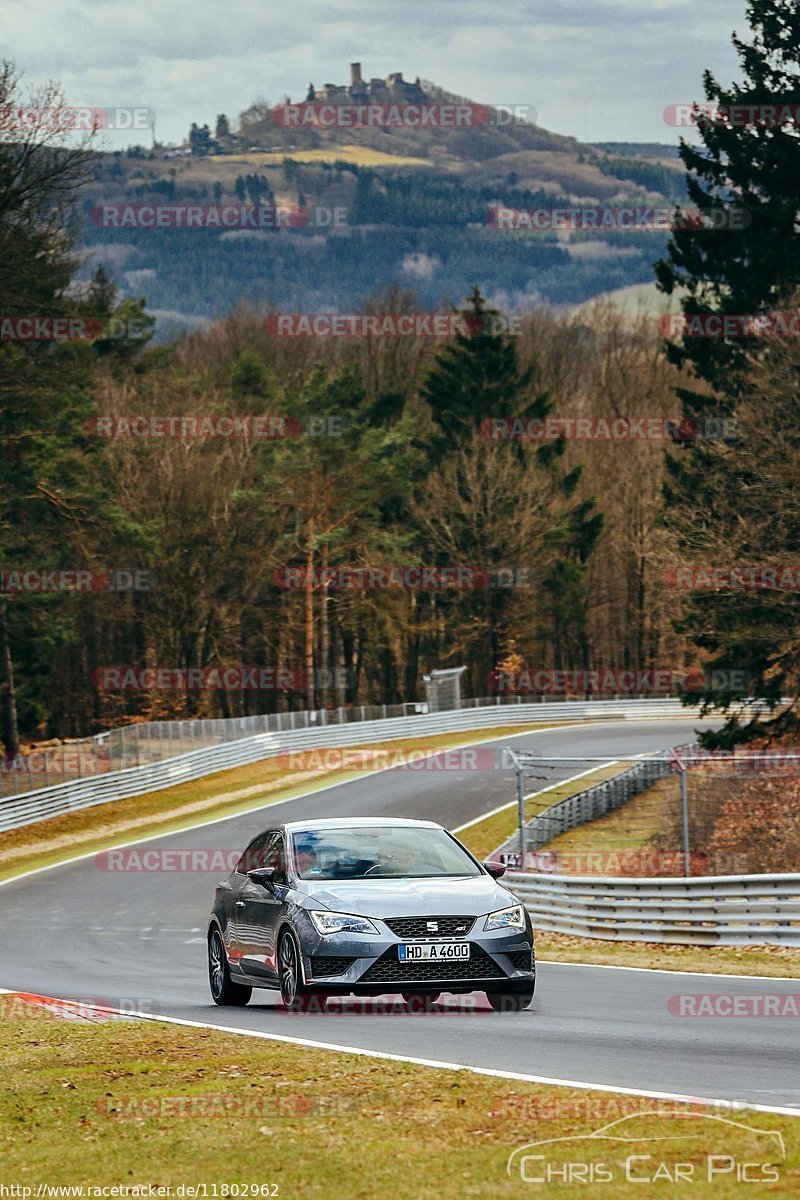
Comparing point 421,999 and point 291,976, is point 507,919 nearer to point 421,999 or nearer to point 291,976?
point 291,976

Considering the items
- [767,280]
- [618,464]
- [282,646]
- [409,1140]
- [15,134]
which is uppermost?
[15,134]

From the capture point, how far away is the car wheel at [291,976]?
40.7 ft

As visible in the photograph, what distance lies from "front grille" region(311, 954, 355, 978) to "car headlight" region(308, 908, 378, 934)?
0.59 feet

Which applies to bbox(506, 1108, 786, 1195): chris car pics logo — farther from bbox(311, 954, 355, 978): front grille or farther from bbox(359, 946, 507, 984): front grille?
bbox(311, 954, 355, 978): front grille

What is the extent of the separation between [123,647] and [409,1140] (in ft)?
234

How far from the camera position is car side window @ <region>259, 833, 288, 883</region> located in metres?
13.2

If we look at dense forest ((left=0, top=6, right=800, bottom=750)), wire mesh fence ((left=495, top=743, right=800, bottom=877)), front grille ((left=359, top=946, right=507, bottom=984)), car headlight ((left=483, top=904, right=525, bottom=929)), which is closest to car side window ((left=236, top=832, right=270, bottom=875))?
front grille ((left=359, top=946, right=507, bottom=984))

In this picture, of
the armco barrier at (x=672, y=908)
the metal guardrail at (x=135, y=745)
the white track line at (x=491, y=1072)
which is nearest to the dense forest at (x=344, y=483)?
the metal guardrail at (x=135, y=745)

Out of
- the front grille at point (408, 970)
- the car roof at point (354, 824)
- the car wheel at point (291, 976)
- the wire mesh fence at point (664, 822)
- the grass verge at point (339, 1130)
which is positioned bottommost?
the wire mesh fence at point (664, 822)

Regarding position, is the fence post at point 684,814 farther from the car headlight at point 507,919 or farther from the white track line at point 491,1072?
the white track line at point 491,1072

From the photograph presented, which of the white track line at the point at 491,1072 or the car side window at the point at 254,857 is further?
the car side window at the point at 254,857

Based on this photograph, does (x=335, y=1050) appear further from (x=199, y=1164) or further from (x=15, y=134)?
(x=15, y=134)

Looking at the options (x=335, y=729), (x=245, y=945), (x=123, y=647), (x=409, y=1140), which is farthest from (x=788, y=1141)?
(x=123, y=647)

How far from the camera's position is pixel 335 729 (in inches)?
2418
